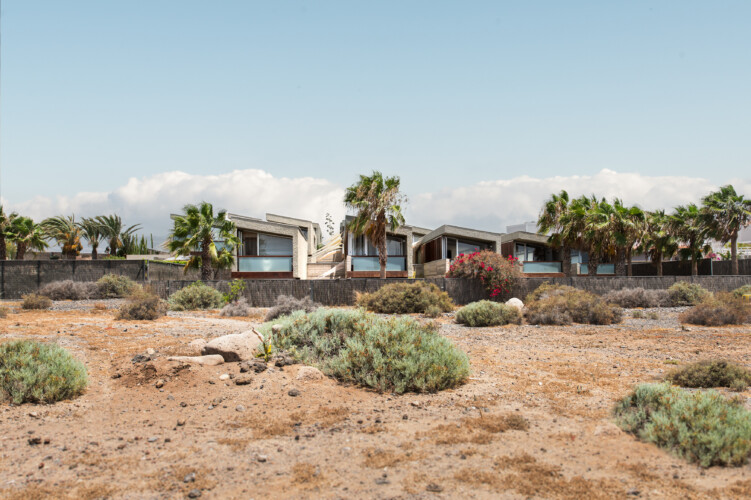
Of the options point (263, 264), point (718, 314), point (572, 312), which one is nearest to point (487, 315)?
point (572, 312)

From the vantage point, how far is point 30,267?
1035 inches

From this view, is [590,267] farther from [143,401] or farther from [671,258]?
[143,401]

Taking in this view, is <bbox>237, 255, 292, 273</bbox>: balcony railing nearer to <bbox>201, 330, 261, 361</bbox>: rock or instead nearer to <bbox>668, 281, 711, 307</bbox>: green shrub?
<bbox>668, 281, 711, 307</bbox>: green shrub

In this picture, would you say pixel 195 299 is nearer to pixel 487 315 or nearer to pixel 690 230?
pixel 487 315

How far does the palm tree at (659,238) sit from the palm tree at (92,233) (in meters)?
48.7

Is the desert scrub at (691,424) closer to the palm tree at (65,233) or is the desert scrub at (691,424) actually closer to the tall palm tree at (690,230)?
the tall palm tree at (690,230)

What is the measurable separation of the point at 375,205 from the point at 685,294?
15.4m

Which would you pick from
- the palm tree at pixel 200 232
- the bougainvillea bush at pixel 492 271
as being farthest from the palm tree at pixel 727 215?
the palm tree at pixel 200 232

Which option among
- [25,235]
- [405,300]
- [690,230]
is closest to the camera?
[405,300]

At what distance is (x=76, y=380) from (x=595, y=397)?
21.8 ft

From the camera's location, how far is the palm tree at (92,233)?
5066 centimetres

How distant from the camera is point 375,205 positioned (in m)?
28.9

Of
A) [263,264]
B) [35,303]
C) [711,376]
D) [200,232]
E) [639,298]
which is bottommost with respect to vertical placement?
[711,376]

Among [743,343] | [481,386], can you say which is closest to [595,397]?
[481,386]
